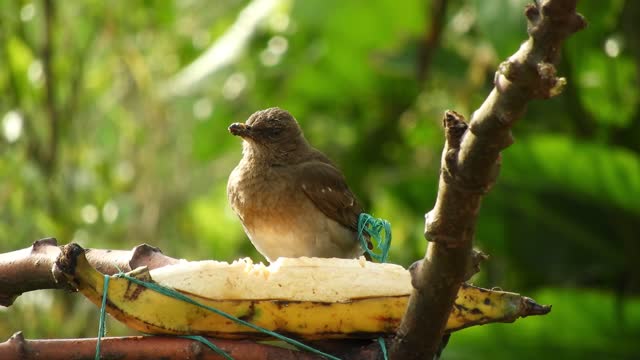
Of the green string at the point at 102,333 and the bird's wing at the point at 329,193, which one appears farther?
the bird's wing at the point at 329,193

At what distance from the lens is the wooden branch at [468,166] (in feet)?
5.83

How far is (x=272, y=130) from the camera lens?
3.99 meters

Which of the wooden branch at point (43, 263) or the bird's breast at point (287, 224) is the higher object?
the bird's breast at point (287, 224)

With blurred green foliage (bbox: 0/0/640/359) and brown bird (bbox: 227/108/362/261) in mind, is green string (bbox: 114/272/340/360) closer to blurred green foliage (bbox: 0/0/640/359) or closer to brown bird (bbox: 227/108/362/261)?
brown bird (bbox: 227/108/362/261)

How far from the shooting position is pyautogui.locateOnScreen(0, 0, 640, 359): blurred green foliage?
5.90 metres

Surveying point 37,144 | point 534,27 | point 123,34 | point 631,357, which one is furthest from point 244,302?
point 123,34

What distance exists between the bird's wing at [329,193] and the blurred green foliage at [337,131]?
193 cm

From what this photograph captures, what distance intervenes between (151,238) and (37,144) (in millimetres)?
886

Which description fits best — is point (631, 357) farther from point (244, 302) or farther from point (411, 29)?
point (244, 302)

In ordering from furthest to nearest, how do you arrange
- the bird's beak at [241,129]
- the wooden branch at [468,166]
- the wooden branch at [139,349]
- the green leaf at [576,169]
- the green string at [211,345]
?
the green leaf at [576,169], the bird's beak at [241,129], the green string at [211,345], the wooden branch at [139,349], the wooden branch at [468,166]

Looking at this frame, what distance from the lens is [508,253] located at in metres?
6.53

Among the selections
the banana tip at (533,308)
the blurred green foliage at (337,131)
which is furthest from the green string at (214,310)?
the blurred green foliage at (337,131)

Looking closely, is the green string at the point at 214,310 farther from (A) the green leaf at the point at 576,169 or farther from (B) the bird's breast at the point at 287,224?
(A) the green leaf at the point at 576,169

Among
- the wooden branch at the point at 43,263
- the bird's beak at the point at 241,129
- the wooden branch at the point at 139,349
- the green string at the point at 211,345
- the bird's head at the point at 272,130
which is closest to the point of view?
the wooden branch at the point at 139,349
